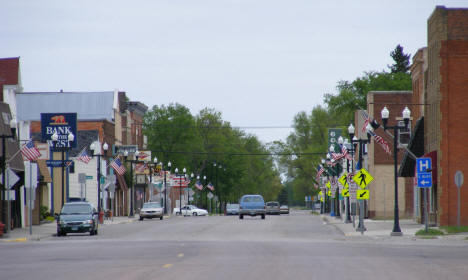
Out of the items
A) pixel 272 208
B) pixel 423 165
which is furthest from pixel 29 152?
pixel 272 208

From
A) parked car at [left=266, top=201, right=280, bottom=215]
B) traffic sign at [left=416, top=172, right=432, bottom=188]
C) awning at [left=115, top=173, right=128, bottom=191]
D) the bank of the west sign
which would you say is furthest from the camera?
parked car at [left=266, top=201, right=280, bottom=215]

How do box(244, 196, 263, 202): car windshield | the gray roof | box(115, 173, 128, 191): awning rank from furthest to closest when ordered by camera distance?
the gray roof → box(115, 173, 128, 191): awning → box(244, 196, 263, 202): car windshield

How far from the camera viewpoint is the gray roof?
93.6 meters

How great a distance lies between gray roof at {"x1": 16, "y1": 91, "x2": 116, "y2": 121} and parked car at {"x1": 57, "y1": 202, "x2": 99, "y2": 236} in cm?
5049

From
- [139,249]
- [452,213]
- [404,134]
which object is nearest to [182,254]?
[139,249]

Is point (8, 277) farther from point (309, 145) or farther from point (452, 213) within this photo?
point (309, 145)

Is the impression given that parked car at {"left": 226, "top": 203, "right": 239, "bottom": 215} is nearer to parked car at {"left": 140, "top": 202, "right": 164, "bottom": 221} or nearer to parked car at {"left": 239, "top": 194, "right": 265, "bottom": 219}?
parked car at {"left": 140, "top": 202, "right": 164, "bottom": 221}

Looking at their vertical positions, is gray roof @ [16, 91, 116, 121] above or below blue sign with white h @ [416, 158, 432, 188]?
above

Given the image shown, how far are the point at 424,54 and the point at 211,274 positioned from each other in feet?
117

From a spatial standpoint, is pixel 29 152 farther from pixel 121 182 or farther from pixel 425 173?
pixel 121 182

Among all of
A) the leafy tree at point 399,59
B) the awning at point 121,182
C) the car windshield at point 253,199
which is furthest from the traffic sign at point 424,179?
the leafy tree at point 399,59

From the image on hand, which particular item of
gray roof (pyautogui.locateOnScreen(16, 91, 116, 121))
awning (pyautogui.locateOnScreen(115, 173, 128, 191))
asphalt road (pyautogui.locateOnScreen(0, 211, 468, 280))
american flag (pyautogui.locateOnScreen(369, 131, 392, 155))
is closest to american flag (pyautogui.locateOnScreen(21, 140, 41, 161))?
asphalt road (pyautogui.locateOnScreen(0, 211, 468, 280))

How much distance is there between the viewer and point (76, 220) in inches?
→ 1619

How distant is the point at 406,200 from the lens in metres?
65.6
